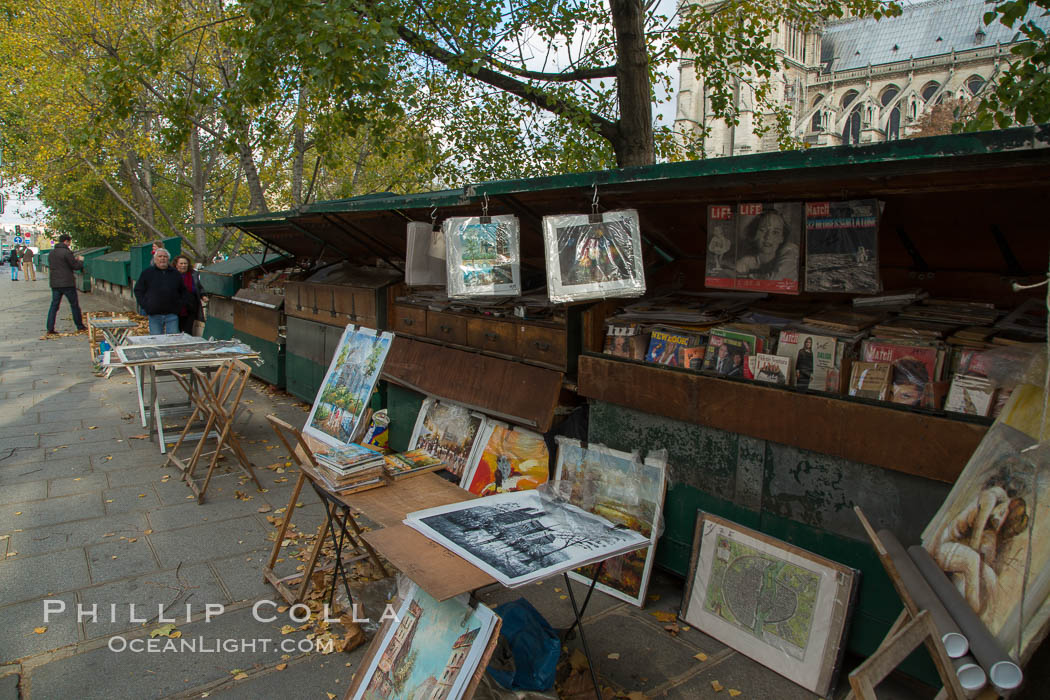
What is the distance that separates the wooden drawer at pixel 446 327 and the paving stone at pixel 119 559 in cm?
256

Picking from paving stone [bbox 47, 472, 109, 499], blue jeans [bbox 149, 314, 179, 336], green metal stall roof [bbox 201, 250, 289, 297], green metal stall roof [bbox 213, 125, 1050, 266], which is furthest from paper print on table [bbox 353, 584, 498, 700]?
green metal stall roof [bbox 201, 250, 289, 297]

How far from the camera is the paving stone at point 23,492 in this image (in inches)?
203

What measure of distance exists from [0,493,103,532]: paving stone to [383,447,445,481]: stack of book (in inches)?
110

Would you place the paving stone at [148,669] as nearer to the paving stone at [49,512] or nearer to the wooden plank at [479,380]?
the wooden plank at [479,380]

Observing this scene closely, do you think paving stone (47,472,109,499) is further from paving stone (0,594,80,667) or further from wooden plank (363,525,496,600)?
wooden plank (363,525,496,600)

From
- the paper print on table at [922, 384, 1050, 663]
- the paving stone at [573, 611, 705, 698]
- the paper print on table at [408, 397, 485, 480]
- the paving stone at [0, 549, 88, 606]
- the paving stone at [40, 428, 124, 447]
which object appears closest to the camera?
the paper print on table at [922, 384, 1050, 663]

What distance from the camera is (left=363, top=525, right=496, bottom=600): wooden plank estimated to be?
2.23m

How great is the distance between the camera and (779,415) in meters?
3.13

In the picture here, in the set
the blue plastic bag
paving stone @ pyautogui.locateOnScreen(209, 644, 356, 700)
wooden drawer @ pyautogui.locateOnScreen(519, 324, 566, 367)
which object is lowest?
paving stone @ pyautogui.locateOnScreen(209, 644, 356, 700)

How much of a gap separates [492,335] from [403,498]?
1927 mm

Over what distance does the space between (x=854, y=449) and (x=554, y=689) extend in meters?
1.64

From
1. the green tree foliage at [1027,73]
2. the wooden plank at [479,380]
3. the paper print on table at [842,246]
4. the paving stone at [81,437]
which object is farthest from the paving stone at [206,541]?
the green tree foliage at [1027,73]

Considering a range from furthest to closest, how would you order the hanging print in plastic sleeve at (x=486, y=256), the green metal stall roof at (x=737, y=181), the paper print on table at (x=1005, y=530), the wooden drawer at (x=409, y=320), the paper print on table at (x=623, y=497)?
the wooden drawer at (x=409, y=320), the hanging print in plastic sleeve at (x=486, y=256), the paper print on table at (x=623, y=497), the green metal stall roof at (x=737, y=181), the paper print on table at (x=1005, y=530)

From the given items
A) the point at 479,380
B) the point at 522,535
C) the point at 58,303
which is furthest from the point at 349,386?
the point at 58,303
